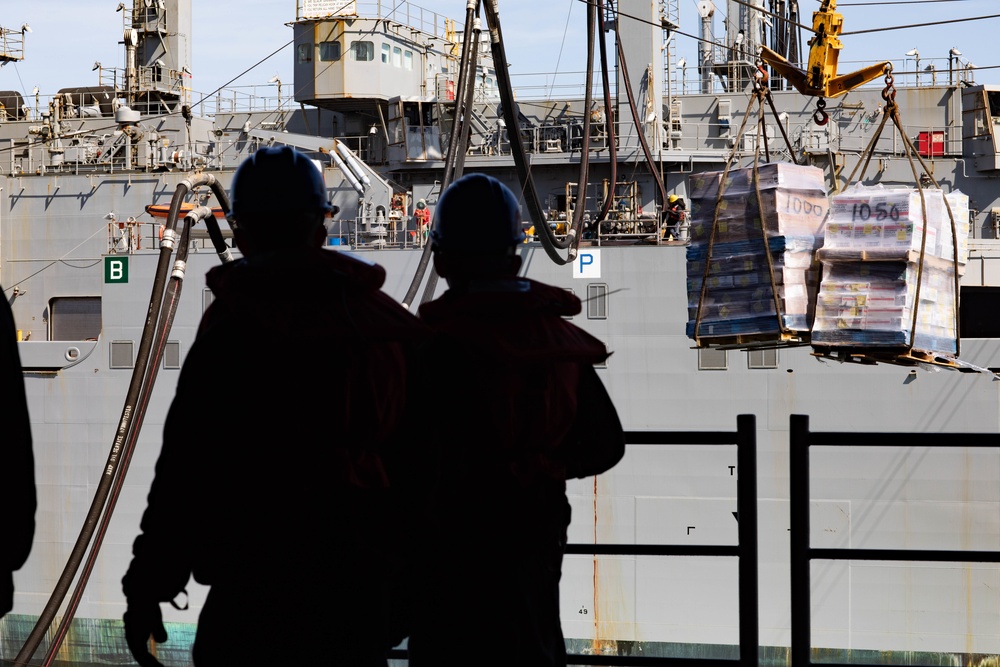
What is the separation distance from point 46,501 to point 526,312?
15365 mm

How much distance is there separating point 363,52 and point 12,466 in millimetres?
18186

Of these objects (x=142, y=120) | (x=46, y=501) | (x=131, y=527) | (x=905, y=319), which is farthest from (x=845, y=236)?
(x=142, y=120)

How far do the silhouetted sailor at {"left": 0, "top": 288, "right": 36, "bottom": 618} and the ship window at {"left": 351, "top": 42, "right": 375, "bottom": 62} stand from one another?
708 inches

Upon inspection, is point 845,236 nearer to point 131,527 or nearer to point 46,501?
point 131,527

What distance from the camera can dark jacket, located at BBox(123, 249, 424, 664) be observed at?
2008 mm

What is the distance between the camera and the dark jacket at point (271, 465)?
2008 mm

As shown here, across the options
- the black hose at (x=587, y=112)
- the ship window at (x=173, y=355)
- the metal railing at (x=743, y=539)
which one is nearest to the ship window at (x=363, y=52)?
the ship window at (x=173, y=355)

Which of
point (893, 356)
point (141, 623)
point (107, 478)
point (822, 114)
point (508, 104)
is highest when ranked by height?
point (508, 104)

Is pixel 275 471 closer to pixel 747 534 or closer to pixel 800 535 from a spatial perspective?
pixel 747 534

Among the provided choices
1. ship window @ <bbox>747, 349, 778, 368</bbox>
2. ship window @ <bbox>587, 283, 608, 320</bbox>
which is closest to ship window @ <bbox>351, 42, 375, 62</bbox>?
ship window @ <bbox>587, 283, 608, 320</bbox>

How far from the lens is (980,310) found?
46.9ft

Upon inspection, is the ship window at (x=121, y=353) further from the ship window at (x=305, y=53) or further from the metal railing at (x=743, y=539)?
the metal railing at (x=743, y=539)

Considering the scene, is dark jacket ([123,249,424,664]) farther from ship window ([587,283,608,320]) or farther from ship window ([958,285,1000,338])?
ship window ([958,285,1000,338])

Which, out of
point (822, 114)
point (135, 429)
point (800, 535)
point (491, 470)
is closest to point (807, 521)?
point (800, 535)
